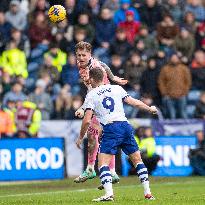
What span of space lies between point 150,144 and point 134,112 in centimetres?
269

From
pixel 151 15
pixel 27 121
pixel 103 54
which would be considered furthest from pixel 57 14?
pixel 151 15

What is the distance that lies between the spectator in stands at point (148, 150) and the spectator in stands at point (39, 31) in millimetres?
5256

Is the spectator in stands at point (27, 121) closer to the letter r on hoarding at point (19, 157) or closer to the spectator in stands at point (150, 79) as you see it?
the letter r on hoarding at point (19, 157)

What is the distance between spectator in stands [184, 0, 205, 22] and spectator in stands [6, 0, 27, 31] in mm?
5564

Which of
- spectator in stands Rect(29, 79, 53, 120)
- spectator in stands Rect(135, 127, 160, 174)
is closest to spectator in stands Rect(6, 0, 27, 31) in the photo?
spectator in stands Rect(29, 79, 53, 120)

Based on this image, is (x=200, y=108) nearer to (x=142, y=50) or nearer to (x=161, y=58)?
(x=161, y=58)

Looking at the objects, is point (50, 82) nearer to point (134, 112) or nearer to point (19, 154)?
point (134, 112)

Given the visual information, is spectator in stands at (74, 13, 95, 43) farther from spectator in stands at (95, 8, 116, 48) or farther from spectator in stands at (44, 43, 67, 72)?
spectator in stands at (44, 43, 67, 72)

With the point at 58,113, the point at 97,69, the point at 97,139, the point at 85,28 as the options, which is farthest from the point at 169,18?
the point at 97,69

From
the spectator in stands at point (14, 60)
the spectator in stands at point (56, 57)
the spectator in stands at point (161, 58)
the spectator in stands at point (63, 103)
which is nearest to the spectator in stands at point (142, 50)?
the spectator in stands at point (161, 58)

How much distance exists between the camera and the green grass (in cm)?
1475

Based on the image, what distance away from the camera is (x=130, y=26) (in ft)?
93.6

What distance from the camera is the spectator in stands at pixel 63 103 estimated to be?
26.0 metres

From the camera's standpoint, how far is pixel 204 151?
23.6 metres
